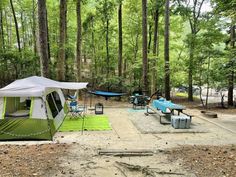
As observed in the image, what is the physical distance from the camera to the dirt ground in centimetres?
428

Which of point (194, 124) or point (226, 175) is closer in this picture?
point (226, 175)

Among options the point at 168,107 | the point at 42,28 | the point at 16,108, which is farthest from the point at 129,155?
the point at 42,28

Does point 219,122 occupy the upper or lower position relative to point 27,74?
lower

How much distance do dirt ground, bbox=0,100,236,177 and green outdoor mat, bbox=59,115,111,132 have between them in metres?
0.45

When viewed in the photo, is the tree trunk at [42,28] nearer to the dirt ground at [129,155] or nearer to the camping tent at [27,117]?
the camping tent at [27,117]

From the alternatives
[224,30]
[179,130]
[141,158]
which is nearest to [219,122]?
[179,130]

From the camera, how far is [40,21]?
9.62 m

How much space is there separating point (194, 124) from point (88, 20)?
13.3 metres

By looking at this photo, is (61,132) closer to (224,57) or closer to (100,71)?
(224,57)

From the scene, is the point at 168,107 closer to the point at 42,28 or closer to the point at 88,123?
the point at 88,123

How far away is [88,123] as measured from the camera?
847 cm

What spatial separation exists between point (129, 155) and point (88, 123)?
356 cm

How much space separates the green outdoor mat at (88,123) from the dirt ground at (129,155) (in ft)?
1.48

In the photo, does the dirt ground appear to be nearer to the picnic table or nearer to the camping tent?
the camping tent
